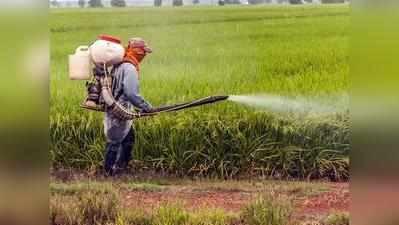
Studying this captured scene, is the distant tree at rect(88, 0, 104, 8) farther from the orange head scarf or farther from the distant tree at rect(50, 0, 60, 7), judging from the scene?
the orange head scarf

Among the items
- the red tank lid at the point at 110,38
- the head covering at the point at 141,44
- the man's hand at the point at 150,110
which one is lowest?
the man's hand at the point at 150,110

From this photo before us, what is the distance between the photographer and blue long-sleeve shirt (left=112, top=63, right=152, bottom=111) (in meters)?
3.90

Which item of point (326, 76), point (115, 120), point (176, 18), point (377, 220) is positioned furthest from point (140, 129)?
point (377, 220)

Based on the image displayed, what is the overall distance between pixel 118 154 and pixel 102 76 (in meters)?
0.51

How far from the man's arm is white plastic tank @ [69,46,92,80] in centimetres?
24

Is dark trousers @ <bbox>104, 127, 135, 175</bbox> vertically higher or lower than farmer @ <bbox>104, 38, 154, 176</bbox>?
lower

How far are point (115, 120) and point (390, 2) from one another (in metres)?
1.84

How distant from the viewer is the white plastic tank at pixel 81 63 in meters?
3.91

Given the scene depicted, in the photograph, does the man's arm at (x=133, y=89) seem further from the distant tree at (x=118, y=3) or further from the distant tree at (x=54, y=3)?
the distant tree at (x=54, y=3)

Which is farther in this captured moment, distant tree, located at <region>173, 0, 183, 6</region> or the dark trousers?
the dark trousers

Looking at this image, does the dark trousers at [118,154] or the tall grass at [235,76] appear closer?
the tall grass at [235,76]

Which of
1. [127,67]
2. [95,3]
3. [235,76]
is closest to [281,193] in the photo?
[235,76]

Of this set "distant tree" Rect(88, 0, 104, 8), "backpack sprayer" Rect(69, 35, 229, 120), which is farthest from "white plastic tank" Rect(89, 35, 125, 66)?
"distant tree" Rect(88, 0, 104, 8)

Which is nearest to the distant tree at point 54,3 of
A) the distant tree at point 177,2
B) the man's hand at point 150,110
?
the distant tree at point 177,2
